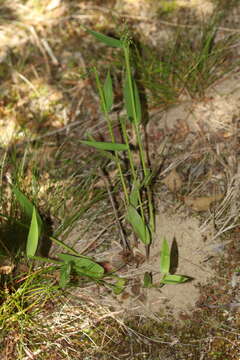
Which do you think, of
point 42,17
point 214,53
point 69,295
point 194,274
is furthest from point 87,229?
point 42,17

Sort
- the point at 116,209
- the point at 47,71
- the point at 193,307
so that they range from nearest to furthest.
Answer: the point at 193,307
the point at 116,209
the point at 47,71

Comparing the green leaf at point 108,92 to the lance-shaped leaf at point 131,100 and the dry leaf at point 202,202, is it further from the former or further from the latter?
the dry leaf at point 202,202

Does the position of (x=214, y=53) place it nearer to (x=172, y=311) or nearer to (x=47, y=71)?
(x=47, y=71)

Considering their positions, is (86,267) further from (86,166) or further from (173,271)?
(86,166)

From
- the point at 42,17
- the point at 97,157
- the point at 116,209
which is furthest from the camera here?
the point at 42,17

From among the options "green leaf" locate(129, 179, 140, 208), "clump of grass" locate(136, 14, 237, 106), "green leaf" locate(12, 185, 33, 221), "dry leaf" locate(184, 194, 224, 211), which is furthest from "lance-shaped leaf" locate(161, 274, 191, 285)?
"clump of grass" locate(136, 14, 237, 106)

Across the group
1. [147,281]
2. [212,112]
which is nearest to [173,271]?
[147,281]
